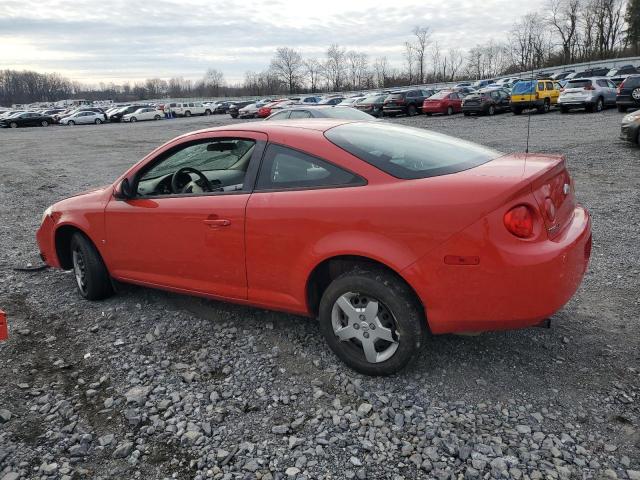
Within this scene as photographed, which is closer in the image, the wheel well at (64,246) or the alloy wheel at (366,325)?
the alloy wheel at (366,325)

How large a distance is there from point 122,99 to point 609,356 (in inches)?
5836

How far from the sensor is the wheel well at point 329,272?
125 inches

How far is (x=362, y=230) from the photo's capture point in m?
3.08

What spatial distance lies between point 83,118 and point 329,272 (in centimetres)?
5194

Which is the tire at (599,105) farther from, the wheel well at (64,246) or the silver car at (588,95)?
the wheel well at (64,246)

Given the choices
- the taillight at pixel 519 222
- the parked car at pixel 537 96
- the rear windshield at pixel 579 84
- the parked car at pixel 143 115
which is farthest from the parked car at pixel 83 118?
the taillight at pixel 519 222

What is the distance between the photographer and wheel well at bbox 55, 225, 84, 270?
16.4ft

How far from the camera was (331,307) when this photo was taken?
3312 mm

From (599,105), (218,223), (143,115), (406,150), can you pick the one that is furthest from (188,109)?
(406,150)

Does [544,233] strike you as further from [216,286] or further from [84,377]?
[84,377]

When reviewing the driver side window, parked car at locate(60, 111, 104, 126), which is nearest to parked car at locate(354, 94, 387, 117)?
parked car at locate(60, 111, 104, 126)

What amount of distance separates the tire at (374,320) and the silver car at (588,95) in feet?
85.5

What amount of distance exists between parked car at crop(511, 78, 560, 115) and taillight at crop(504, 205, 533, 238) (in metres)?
25.0

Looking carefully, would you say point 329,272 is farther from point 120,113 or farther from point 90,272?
point 120,113
